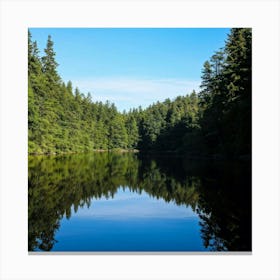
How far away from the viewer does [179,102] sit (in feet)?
313

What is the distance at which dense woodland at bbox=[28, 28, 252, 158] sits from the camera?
94.5 feet

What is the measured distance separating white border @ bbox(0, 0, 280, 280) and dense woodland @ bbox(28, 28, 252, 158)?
14785 millimetres

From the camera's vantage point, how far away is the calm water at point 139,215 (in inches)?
319

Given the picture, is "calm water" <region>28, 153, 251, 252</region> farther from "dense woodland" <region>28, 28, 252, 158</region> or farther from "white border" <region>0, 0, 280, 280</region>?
"dense woodland" <region>28, 28, 252, 158</region>

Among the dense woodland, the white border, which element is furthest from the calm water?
the dense woodland

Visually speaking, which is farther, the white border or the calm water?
the calm water
